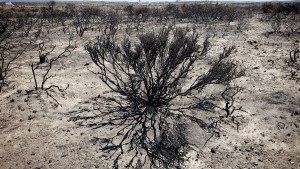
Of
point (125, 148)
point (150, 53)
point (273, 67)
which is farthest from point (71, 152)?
point (273, 67)

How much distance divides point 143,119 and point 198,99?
234cm

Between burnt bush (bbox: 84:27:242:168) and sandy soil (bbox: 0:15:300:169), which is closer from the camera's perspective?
sandy soil (bbox: 0:15:300:169)

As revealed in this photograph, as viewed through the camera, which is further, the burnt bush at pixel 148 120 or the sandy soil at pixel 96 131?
the burnt bush at pixel 148 120

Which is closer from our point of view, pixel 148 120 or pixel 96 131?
pixel 96 131

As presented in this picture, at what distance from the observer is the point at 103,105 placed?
822 centimetres

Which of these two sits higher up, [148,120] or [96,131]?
[148,120]

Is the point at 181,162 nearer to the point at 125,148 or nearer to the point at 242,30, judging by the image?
the point at 125,148

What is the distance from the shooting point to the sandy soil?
5.78 metres

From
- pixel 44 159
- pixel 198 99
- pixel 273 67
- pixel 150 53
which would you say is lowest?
pixel 44 159

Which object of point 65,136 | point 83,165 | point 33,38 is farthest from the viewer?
point 33,38

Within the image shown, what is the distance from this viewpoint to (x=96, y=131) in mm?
6816

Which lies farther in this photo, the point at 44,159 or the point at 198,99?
the point at 198,99

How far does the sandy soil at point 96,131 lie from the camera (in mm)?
5777

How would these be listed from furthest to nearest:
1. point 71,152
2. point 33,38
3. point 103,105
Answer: point 33,38
point 103,105
point 71,152
